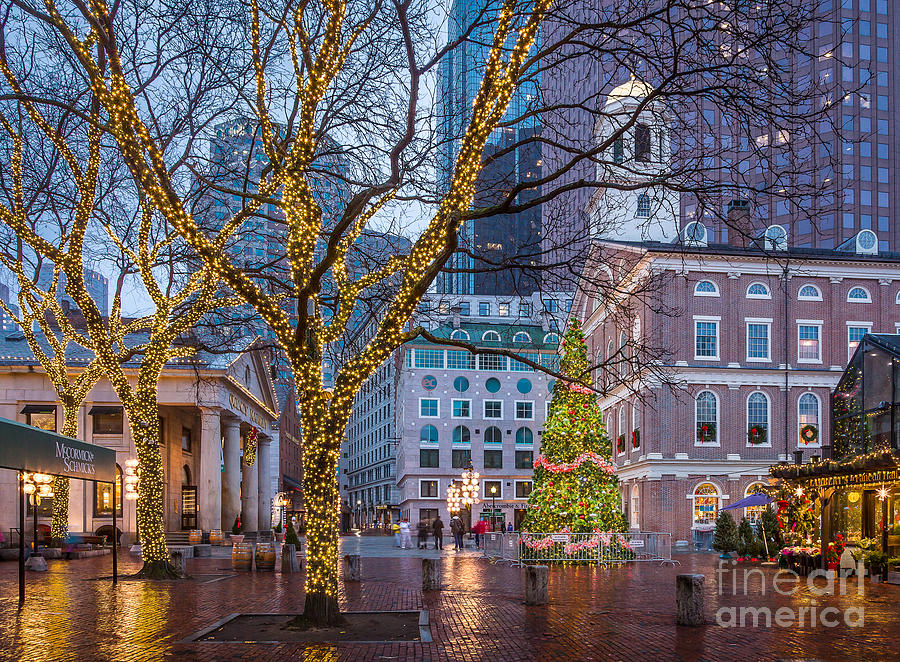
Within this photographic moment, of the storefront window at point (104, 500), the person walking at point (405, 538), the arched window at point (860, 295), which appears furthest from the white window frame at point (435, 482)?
the arched window at point (860, 295)

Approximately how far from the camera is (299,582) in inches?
882

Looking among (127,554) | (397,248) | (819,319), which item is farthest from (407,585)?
(819,319)

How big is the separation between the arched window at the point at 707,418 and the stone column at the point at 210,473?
26037 millimetres

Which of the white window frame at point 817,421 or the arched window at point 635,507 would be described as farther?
the arched window at point 635,507

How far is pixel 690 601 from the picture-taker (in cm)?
1402

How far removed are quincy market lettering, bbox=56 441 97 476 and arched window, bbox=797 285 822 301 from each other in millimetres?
43038

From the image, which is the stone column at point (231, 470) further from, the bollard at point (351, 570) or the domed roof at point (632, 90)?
the domed roof at point (632, 90)

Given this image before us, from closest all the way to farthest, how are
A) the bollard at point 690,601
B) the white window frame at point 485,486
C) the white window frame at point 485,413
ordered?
the bollard at point 690,601, the white window frame at point 485,486, the white window frame at point 485,413

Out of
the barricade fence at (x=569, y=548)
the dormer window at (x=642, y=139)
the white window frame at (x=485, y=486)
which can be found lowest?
the white window frame at (x=485, y=486)

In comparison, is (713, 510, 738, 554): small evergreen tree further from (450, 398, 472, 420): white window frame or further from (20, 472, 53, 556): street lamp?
(450, 398, 472, 420): white window frame

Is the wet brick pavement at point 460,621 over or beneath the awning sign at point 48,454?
beneath

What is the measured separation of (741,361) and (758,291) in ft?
13.8

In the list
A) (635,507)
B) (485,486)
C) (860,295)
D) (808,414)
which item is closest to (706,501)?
(635,507)

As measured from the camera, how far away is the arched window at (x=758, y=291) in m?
49.7
